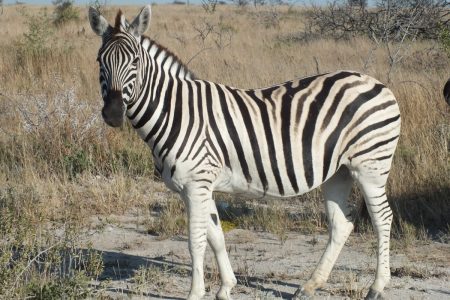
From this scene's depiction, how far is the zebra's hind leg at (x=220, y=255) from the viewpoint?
16.2 feet

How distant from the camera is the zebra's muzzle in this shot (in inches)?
173

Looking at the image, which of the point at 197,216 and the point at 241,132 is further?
the point at 241,132

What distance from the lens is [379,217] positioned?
5043mm

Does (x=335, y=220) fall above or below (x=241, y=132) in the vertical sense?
below

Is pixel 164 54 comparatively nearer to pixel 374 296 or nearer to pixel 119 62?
pixel 119 62

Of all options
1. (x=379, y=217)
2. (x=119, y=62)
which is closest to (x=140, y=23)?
(x=119, y=62)

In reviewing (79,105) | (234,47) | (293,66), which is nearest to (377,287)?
(79,105)

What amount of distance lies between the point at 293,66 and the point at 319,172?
9283 millimetres

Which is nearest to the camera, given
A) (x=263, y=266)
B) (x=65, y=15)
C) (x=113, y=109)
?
(x=113, y=109)

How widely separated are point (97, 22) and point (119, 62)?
44cm

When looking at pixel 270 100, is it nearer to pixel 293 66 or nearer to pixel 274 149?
pixel 274 149

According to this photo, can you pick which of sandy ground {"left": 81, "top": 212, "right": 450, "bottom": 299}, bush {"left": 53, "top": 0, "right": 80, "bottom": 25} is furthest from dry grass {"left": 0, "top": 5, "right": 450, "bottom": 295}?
bush {"left": 53, "top": 0, "right": 80, "bottom": 25}

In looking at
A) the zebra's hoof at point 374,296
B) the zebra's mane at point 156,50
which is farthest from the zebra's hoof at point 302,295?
the zebra's mane at point 156,50

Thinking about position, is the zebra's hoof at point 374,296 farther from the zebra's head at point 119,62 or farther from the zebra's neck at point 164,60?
the zebra's head at point 119,62
